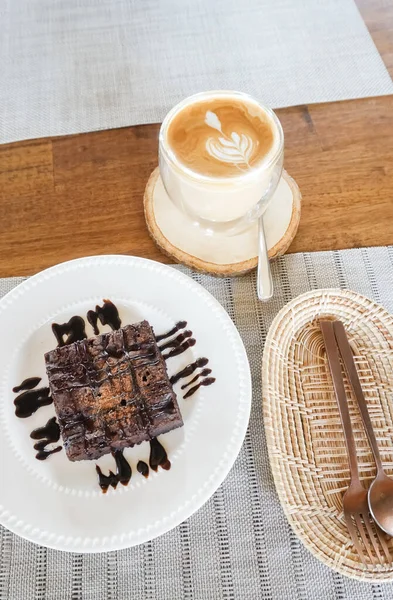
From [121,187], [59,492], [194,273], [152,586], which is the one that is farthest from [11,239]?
[152,586]

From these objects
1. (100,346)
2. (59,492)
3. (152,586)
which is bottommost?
(152,586)

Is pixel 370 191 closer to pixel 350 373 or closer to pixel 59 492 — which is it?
pixel 350 373

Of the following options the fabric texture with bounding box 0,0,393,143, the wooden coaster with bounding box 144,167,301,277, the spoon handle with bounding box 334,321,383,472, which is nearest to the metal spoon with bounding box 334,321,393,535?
the spoon handle with bounding box 334,321,383,472

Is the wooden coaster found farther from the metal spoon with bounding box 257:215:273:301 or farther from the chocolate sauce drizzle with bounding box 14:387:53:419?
the chocolate sauce drizzle with bounding box 14:387:53:419

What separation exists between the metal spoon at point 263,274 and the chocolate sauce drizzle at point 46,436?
42 centimetres

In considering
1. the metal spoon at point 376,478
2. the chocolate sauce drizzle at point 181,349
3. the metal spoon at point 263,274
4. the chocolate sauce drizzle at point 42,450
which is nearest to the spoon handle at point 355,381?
the metal spoon at point 376,478

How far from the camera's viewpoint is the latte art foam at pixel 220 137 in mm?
888

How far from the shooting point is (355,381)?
0.82m

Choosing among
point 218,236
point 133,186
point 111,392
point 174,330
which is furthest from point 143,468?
point 133,186

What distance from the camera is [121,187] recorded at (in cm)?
105

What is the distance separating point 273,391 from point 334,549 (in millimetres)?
240

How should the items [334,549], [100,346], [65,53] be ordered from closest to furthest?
[334,549], [100,346], [65,53]

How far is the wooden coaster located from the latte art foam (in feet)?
0.44

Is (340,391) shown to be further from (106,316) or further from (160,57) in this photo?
(160,57)
